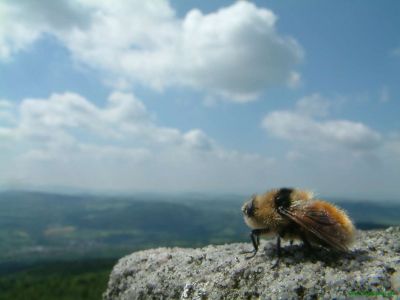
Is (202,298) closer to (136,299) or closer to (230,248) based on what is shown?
(136,299)

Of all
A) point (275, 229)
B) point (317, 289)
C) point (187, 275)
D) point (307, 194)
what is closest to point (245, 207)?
point (275, 229)

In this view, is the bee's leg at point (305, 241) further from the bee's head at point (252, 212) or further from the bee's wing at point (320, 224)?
the bee's head at point (252, 212)

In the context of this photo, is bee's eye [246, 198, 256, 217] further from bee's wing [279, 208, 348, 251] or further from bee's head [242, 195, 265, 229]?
bee's wing [279, 208, 348, 251]

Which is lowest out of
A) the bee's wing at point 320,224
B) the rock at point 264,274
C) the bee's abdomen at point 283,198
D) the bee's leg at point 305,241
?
the rock at point 264,274

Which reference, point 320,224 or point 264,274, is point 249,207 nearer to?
point 320,224

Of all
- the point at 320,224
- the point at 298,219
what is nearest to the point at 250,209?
the point at 298,219

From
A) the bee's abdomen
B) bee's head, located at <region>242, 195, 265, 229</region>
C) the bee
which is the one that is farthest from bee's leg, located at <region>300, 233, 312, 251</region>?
bee's head, located at <region>242, 195, 265, 229</region>

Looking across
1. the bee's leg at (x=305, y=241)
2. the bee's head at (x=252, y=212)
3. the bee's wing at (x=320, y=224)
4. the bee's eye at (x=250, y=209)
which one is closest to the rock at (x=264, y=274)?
the bee's leg at (x=305, y=241)
